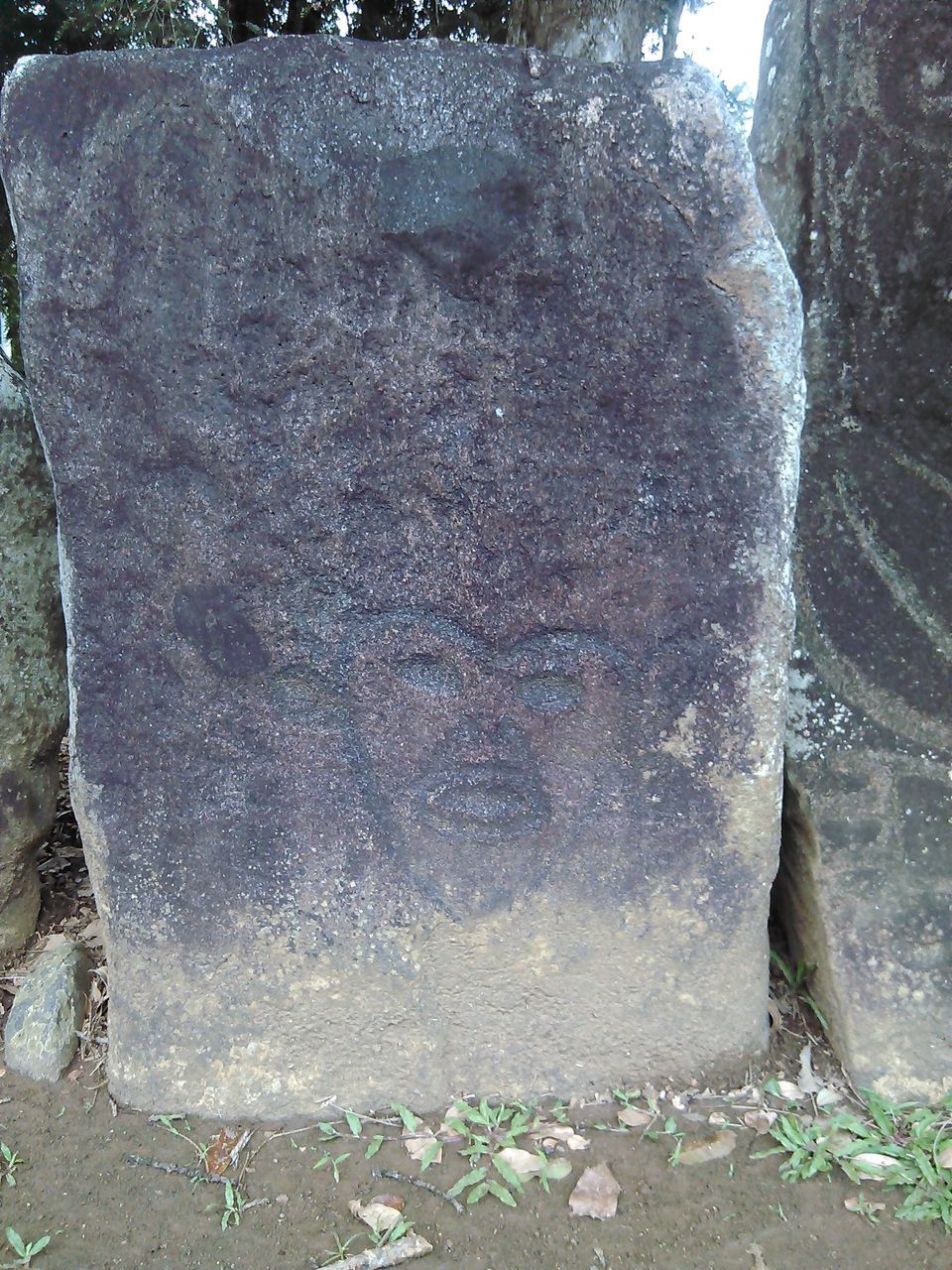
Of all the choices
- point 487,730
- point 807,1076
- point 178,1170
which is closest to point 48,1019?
point 178,1170

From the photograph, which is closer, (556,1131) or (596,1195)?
(596,1195)

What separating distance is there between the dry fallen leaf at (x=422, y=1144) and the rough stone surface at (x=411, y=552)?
8cm

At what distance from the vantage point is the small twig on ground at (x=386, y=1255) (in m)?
1.36

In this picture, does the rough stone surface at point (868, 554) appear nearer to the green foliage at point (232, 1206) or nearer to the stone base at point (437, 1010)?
the stone base at point (437, 1010)

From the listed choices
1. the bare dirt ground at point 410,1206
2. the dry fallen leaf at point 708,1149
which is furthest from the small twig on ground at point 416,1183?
the dry fallen leaf at point 708,1149

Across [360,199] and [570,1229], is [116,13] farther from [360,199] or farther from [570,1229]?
[570,1229]

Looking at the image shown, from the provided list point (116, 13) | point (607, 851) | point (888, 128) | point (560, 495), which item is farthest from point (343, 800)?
point (116, 13)

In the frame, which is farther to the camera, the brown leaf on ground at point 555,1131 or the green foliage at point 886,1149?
the brown leaf on ground at point 555,1131

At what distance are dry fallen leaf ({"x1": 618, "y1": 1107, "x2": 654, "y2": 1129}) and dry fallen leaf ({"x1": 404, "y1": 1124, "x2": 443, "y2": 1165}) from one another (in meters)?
0.31

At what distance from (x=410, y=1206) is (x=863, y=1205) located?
2.26 ft

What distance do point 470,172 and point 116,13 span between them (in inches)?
96.7

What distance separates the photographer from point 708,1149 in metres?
1.56

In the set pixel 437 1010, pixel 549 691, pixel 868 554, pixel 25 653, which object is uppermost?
pixel 868 554

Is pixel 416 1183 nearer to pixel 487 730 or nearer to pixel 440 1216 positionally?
pixel 440 1216
